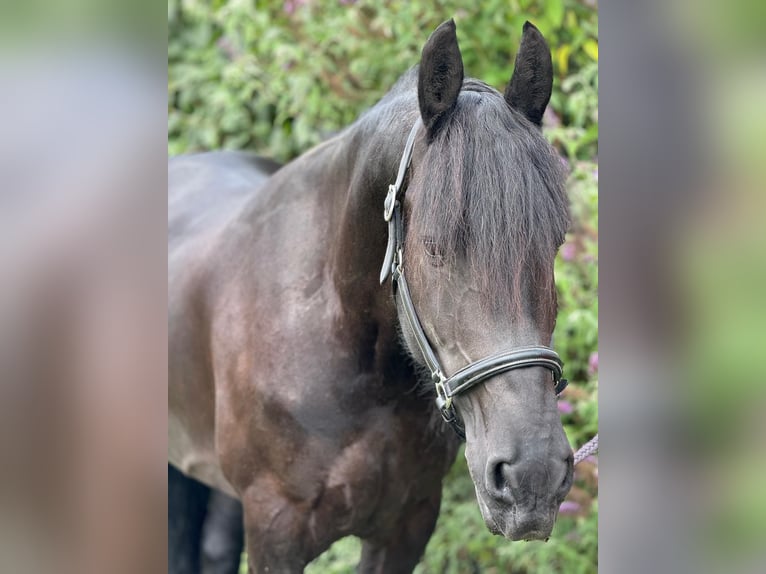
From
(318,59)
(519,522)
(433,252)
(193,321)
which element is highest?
(433,252)

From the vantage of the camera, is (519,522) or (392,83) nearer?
(519,522)

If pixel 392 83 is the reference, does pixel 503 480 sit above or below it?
below

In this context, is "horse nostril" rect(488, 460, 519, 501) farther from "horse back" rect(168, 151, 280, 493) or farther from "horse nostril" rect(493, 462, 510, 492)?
"horse back" rect(168, 151, 280, 493)

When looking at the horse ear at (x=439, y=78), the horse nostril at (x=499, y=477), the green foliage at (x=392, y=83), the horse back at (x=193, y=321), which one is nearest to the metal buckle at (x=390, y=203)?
the horse ear at (x=439, y=78)

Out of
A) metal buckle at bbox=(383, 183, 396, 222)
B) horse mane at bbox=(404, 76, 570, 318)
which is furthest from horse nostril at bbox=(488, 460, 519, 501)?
metal buckle at bbox=(383, 183, 396, 222)

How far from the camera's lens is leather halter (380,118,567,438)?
150cm

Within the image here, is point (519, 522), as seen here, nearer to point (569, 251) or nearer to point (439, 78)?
point (439, 78)

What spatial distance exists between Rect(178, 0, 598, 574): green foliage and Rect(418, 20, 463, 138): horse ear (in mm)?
1613

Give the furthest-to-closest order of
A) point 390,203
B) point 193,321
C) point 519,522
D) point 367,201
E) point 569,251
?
point 569,251 → point 193,321 → point 367,201 → point 390,203 → point 519,522

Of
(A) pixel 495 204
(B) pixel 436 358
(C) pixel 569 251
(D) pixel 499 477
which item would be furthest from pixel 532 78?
(C) pixel 569 251

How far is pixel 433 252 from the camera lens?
5.20 ft

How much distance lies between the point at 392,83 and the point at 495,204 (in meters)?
2.83

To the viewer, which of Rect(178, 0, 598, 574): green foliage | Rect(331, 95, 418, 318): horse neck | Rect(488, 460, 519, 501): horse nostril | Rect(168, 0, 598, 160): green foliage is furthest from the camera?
Rect(168, 0, 598, 160): green foliage
